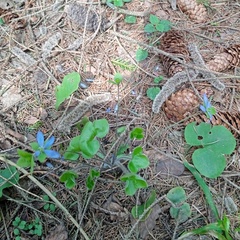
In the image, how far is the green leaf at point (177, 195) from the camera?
135 cm

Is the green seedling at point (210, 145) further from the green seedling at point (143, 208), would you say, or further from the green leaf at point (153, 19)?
the green leaf at point (153, 19)

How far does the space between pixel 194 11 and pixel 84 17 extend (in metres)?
0.64

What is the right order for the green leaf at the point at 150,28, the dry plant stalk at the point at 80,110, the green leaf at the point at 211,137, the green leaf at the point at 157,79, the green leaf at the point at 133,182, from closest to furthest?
the green leaf at the point at 133,182 → the green leaf at the point at 211,137 → the dry plant stalk at the point at 80,110 → the green leaf at the point at 157,79 → the green leaf at the point at 150,28

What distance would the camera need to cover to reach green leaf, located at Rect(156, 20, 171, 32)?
1819 mm

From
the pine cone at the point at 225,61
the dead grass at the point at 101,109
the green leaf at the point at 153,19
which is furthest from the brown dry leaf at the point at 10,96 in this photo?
the pine cone at the point at 225,61

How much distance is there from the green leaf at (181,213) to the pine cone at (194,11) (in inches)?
43.8

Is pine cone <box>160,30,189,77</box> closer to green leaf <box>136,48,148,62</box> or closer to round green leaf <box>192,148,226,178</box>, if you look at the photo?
green leaf <box>136,48,148,62</box>

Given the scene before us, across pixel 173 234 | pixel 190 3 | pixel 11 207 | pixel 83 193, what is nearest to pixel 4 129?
pixel 11 207

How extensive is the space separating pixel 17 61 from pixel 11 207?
0.78 metres

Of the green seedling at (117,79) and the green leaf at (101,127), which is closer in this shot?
the green leaf at (101,127)

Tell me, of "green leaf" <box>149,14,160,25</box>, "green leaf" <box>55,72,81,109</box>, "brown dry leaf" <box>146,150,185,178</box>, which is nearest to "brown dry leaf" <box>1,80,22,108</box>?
"green leaf" <box>55,72,81,109</box>

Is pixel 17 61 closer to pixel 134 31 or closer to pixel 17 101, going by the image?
pixel 17 101

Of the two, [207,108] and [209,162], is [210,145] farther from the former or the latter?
[207,108]

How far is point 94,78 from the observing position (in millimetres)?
1696
